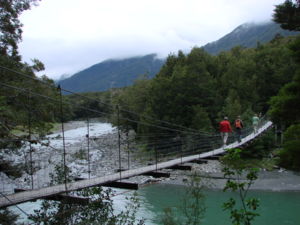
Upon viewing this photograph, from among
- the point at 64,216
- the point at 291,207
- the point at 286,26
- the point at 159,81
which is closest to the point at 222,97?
the point at 159,81

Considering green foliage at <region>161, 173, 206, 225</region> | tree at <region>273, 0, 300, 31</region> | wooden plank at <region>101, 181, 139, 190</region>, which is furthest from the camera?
green foliage at <region>161, 173, 206, 225</region>

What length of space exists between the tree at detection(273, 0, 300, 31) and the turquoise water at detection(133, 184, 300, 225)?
4.14 metres

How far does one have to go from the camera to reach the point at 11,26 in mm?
4762

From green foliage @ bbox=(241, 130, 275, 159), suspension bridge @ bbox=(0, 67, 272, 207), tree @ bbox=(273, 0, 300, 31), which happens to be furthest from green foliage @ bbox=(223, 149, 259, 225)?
green foliage @ bbox=(241, 130, 275, 159)

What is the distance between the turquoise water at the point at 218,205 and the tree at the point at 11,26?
3.85m

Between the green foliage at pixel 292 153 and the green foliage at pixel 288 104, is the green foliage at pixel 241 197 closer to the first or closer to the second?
the green foliage at pixel 292 153

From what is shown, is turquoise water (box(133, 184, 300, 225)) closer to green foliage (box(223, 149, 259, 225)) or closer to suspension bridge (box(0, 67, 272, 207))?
suspension bridge (box(0, 67, 272, 207))

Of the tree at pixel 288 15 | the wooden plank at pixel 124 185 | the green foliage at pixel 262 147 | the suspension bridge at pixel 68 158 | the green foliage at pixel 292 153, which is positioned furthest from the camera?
the green foliage at pixel 262 147

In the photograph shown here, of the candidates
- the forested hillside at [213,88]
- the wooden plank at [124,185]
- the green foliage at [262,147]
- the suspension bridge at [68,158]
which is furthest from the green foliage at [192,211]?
the forested hillside at [213,88]

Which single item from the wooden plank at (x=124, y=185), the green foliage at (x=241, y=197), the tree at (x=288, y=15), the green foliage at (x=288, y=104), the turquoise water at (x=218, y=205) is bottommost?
the turquoise water at (x=218, y=205)

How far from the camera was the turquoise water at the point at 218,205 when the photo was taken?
769 cm

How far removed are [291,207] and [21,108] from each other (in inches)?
291

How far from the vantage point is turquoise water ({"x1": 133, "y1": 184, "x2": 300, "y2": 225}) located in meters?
7.69

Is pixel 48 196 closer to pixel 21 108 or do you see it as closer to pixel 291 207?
pixel 21 108
